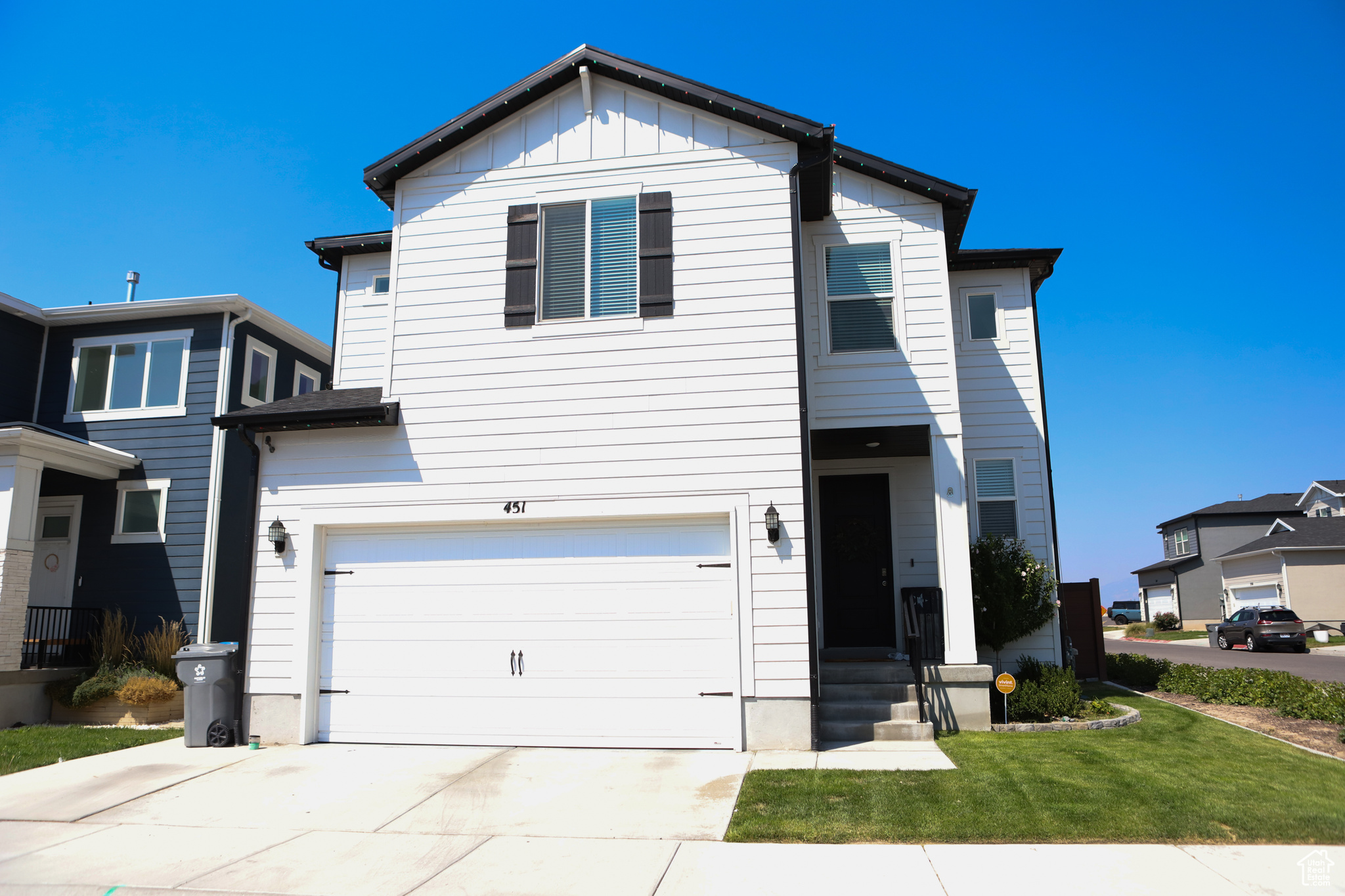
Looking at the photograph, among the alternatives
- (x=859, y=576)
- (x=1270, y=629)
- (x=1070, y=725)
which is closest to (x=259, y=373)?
(x=859, y=576)

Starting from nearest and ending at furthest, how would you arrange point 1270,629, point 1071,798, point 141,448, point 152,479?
point 1071,798 < point 152,479 < point 141,448 < point 1270,629

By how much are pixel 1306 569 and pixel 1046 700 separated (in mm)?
29392

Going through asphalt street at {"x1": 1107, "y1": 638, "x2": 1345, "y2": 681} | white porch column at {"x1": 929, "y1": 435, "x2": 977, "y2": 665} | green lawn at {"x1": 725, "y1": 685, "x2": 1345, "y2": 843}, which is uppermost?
white porch column at {"x1": 929, "y1": 435, "x2": 977, "y2": 665}

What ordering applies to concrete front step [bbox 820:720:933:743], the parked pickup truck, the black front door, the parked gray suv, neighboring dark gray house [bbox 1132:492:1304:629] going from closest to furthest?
concrete front step [bbox 820:720:933:743]
the black front door
the parked gray suv
neighboring dark gray house [bbox 1132:492:1304:629]
the parked pickup truck

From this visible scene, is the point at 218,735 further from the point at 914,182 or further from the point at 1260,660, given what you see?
the point at 1260,660

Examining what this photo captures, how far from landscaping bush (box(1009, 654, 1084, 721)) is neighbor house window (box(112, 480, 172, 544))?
13444mm

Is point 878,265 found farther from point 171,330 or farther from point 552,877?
point 171,330

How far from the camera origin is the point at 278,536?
31.1 ft

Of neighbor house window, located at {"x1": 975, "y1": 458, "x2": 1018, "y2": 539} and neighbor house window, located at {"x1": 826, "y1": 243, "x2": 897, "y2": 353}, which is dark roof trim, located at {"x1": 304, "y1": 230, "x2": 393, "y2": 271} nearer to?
neighbor house window, located at {"x1": 826, "y1": 243, "x2": 897, "y2": 353}

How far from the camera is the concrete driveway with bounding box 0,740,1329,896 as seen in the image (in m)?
4.96

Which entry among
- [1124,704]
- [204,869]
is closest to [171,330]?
[204,869]

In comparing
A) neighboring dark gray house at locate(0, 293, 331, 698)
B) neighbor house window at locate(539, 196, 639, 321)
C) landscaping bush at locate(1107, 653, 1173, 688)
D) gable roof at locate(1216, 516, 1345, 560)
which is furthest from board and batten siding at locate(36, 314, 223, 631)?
gable roof at locate(1216, 516, 1345, 560)

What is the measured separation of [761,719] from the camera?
8375mm

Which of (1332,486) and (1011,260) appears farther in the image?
(1332,486)
